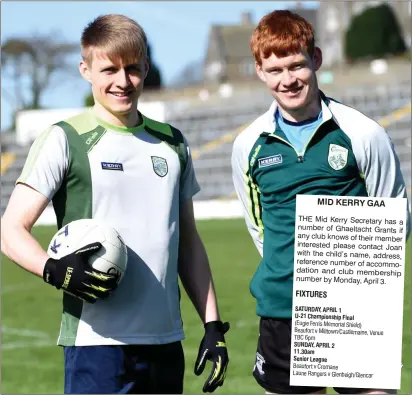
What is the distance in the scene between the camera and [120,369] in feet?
13.5

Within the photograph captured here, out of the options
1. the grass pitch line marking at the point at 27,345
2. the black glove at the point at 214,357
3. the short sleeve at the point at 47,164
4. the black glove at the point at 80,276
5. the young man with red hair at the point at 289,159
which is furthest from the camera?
the grass pitch line marking at the point at 27,345

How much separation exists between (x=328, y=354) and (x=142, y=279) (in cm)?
84

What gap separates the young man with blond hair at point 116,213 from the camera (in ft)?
13.4

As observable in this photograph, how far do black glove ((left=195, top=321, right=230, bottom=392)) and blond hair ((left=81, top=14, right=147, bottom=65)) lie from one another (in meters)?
1.22

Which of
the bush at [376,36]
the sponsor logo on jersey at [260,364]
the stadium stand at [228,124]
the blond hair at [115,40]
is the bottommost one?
the sponsor logo on jersey at [260,364]

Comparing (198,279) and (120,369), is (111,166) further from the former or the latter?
(120,369)

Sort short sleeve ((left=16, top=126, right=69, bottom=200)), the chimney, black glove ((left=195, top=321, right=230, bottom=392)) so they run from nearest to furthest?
1. short sleeve ((left=16, top=126, right=69, bottom=200))
2. black glove ((left=195, top=321, right=230, bottom=392))
3. the chimney

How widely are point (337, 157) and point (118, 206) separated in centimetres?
99

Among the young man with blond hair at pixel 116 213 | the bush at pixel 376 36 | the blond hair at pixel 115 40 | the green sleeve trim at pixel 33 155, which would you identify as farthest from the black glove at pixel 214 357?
the bush at pixel 376 36

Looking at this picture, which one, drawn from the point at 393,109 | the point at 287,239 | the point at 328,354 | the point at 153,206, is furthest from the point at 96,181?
the point at 393,109

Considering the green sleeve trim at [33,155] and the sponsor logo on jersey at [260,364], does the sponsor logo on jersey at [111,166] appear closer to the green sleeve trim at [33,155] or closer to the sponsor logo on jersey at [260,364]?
the green sleeve trim at [33,155]

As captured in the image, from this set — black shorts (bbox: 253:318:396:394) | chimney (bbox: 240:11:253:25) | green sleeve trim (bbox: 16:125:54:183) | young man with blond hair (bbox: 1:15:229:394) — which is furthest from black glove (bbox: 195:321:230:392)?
chimney (bbox: 240:11:253:25)

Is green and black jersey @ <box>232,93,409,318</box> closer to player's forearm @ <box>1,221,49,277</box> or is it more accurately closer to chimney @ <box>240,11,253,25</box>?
player's forearm @ <box>1,221,49,277</box>

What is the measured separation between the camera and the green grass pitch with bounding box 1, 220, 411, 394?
26.9 feet
